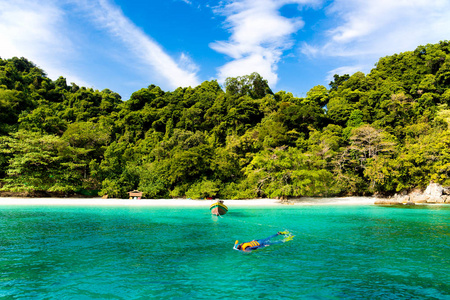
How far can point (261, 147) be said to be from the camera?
34969 millimetres

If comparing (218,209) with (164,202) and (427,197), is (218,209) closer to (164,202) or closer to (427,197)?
(164,202)

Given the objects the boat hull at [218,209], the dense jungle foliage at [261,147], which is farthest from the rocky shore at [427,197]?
the boat hull at [218,209]

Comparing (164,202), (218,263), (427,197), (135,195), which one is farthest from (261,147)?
(218,263)

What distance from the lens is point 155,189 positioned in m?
30.9

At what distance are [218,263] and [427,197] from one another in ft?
90.9

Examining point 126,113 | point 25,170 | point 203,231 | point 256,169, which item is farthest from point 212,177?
point 126,113

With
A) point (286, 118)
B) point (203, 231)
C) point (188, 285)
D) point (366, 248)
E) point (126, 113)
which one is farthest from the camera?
point (126, 113)

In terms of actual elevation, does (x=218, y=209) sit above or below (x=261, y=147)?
below

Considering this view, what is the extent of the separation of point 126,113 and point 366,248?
2014 inches

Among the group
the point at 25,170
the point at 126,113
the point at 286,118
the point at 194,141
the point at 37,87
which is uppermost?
the point at 37,87

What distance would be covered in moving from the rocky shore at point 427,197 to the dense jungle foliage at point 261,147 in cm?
72

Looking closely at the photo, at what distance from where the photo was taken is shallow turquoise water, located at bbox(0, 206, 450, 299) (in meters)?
6.14

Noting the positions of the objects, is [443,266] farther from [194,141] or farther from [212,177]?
[194,141]

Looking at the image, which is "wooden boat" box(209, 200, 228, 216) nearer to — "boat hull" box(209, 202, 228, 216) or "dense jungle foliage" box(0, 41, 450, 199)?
"boat hull" box(209, 202, 228, 216)
